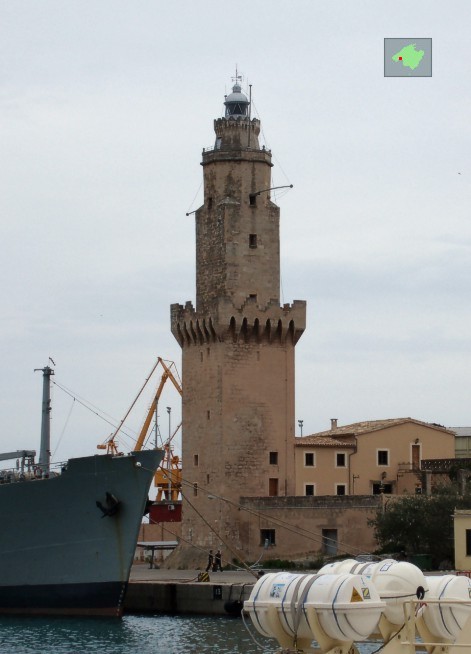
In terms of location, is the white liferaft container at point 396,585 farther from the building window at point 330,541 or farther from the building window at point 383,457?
the building window at point 383,457

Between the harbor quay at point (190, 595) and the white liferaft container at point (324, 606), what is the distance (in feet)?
65.3

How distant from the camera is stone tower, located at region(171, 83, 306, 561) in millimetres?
56906

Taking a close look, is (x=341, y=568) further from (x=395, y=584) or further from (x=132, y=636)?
(x=132, y=636)

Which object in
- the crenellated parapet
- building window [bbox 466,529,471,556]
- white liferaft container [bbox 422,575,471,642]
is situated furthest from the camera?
the crenellated parapet

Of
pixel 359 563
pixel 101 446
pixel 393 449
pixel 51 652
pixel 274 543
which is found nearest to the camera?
pixel 359 563

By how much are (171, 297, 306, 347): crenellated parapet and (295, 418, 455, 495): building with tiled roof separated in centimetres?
546

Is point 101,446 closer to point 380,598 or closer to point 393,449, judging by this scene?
point 393,449

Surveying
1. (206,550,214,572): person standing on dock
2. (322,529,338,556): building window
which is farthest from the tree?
(206,550,214,572): person standing on dock

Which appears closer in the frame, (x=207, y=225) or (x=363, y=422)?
(x=207, y=225)

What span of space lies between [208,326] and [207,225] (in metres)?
3.87

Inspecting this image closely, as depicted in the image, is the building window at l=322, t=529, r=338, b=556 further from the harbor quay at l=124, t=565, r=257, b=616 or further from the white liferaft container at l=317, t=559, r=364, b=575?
the white liferaft container at l=317, t=559, r=364, b=575

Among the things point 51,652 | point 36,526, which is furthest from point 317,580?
point 36,526

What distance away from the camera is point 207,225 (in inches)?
2302

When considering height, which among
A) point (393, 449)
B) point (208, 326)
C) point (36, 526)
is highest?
point (208, 326)
